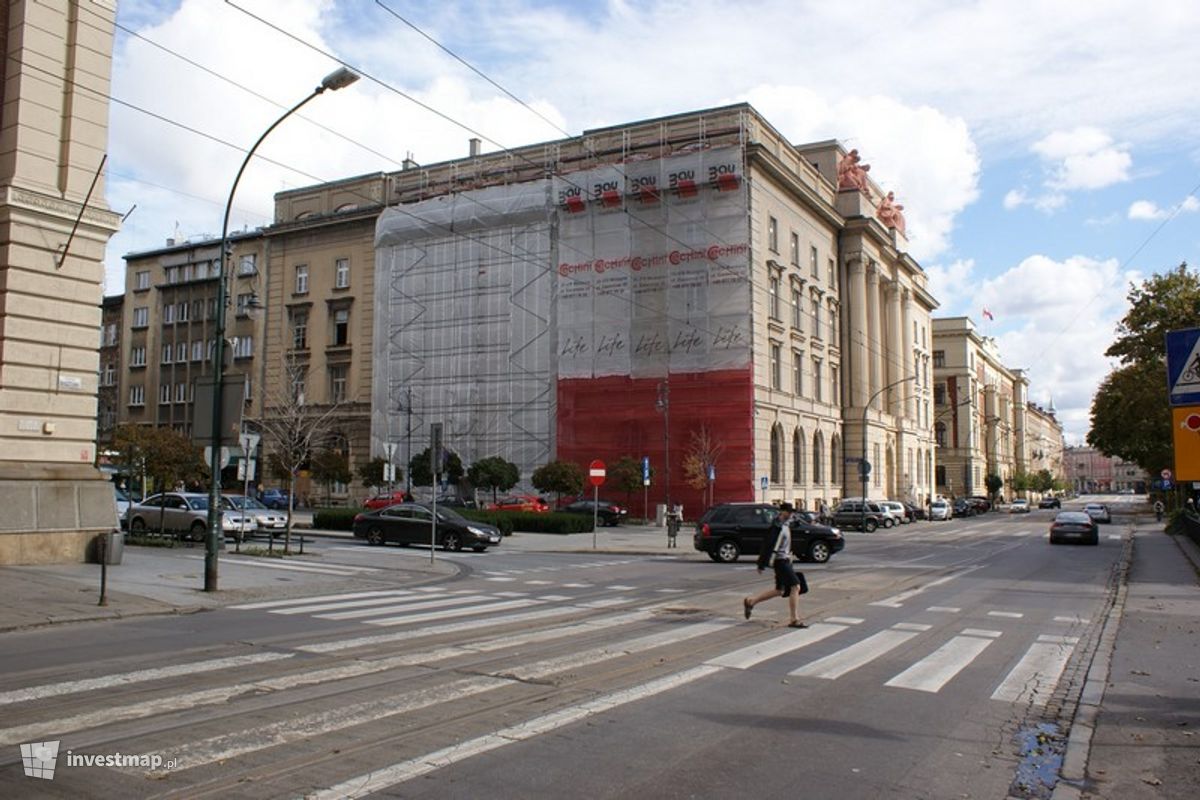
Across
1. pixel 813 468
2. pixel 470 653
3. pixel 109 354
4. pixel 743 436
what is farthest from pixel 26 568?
pixel 109 354

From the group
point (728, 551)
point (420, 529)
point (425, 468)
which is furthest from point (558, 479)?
point (728, 551)

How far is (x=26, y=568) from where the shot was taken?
17672mm

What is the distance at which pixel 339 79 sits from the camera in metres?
15.1

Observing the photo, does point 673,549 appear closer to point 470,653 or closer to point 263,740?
Answer: point 470,653

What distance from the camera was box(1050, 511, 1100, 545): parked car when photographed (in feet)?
120

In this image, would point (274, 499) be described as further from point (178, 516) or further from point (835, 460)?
point (835, 460)

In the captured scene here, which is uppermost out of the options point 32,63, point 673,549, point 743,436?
point 32,63

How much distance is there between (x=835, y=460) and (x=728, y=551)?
35.8 meters

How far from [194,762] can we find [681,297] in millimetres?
43601

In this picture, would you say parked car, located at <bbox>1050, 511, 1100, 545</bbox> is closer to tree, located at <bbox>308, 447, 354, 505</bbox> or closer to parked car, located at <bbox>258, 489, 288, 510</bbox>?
tree, located at <bbox>308, 447, 354, 505</bbox>

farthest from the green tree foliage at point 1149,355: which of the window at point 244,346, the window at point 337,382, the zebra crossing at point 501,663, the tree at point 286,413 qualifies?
the window at point 244,346

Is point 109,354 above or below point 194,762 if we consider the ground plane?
above

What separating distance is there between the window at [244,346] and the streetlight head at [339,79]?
5176 cm

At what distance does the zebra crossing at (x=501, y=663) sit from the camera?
6.79 meters
